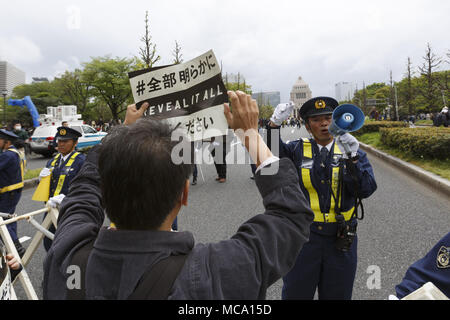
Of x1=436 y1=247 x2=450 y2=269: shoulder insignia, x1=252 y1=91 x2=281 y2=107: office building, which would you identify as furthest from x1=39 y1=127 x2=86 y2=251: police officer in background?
x1=252 y1=91 x2=281 y2=107: office building

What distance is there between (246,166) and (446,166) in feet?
19.6

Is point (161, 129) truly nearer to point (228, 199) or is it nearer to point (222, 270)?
point (222, 270)

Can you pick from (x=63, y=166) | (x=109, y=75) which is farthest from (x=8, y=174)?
(x=109, y=75)

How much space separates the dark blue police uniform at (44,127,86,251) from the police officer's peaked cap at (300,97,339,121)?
2.65m

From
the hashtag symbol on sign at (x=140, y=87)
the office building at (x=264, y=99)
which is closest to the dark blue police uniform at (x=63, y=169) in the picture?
the hashtag symbol on sign at (x=140, y=87)

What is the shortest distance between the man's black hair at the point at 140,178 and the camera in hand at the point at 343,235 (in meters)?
1.57

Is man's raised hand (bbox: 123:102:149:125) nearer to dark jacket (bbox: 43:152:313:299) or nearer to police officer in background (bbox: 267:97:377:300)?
dark jacket (bbox: 43:152:313:299)

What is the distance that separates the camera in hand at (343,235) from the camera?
2.10m

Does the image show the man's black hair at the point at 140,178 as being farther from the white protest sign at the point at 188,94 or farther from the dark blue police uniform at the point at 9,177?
the dark blue police uniform at the point at 9,177

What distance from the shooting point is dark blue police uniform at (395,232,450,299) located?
4.10 feet

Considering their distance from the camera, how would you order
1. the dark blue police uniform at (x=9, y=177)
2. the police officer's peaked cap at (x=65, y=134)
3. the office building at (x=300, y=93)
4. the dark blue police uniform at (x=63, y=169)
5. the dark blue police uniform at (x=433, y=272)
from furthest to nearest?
the office building at (x=300, y=93) < the dark blue police uniform at (x=9, y=177) < the police officer's peaked cap at (x=65, y=134) < the dark blue police uniform at (x=63, y=169) < the dark blue police uniform at (x=433, y=272)

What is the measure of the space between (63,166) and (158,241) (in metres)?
3.20

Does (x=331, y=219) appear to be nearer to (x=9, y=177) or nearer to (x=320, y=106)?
(x=320, y=106)
